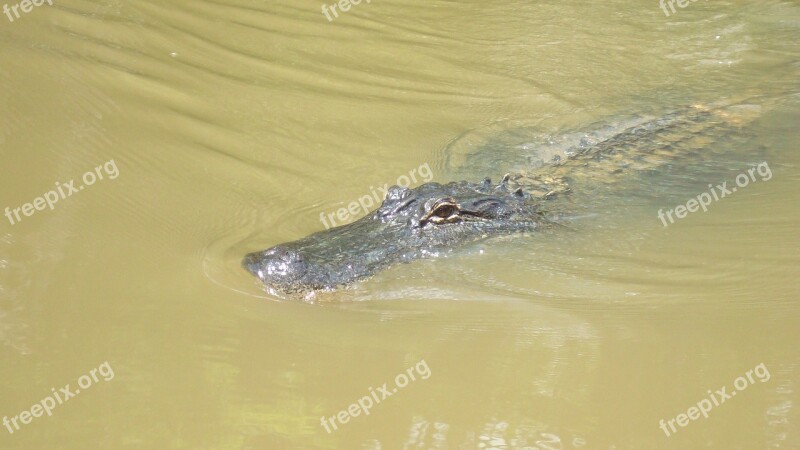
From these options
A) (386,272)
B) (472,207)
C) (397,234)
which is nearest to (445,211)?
(472,207)

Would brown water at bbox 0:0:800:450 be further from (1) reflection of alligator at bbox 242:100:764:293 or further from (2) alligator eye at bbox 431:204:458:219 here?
(2) alligator eye at bbox 431:204:458:219

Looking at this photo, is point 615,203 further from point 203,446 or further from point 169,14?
point 169,14

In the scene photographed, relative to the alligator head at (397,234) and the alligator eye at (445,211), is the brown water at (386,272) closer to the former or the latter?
the alligator head at (397,234)

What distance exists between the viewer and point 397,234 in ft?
19.4

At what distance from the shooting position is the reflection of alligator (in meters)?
5.29

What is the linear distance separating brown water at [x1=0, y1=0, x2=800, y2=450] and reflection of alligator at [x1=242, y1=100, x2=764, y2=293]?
0.57 feet

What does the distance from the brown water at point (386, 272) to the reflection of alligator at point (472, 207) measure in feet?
0.57

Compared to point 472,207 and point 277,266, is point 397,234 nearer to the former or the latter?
point 472,207

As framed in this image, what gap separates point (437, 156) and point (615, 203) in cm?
151

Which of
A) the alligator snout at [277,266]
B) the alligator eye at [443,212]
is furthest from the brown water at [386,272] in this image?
the alligator eye at [443,212]

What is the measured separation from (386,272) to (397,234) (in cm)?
42

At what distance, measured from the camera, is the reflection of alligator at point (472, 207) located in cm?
529

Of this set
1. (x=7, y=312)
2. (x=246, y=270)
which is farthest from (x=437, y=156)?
(x=7, y=312)

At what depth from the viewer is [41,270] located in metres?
5.05
